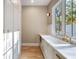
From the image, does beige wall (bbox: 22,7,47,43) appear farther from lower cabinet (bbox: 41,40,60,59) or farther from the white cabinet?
the white cabinet

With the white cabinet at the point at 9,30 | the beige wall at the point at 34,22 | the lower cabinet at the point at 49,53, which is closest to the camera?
the white cabinet at the point at 9,30

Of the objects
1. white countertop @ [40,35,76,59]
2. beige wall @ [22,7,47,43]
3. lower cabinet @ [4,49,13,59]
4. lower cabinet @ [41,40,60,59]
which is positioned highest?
beige wall @ [22,7,47,43]

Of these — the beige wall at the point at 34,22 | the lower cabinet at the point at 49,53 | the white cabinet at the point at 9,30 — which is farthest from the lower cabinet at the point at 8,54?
the beige wall at the point at 34,22

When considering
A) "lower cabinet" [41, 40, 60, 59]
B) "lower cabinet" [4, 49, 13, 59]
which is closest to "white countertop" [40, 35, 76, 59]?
"lower cabinet" [41, 40, 60, 59]

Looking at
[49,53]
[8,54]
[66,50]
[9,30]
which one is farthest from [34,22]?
[66,50]

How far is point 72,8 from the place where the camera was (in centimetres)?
374

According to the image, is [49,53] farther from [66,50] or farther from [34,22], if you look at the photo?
[34,22]

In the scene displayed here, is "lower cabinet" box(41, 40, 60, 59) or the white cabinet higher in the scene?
the white cabinet

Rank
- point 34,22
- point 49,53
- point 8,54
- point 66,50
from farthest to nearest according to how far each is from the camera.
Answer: point 34,22 → point 49,53 → point 8,54 → point 66,50

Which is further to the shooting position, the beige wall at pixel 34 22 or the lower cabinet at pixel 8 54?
the beige wall at pixel 34 22

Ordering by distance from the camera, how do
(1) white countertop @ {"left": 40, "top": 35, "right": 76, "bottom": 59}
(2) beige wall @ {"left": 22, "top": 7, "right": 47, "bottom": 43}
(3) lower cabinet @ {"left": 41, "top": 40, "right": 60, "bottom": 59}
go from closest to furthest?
(1) white countertop @ {"left": 40, "top": 35, "right": 76, "bottom": 59} < (3) lower cabinet @ {"left": 41, "top": 40, "right": 60, "bottom": 59} < (2) beige wall @ {"left": 22, "top": 7, "right": 47, "bottom": 43}

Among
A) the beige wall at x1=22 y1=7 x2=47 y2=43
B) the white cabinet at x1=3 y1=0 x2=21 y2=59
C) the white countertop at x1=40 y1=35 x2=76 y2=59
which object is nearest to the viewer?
the white countertop at x1=40 y1=35 x2=76 y2=59

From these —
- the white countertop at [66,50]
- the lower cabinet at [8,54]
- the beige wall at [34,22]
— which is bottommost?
the lower cabinet at [8,54]

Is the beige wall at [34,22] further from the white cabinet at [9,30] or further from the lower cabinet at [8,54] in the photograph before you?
the lower cabinet at [8,54]
